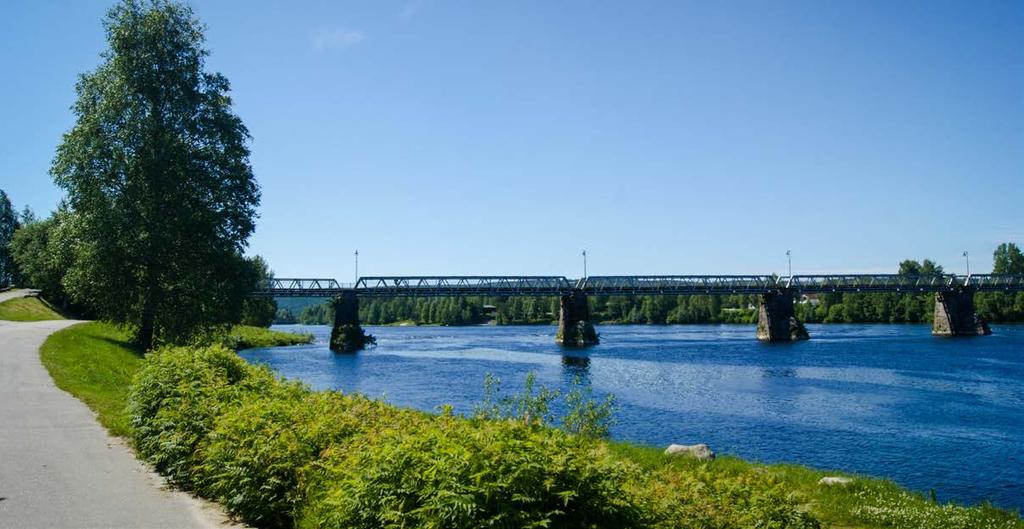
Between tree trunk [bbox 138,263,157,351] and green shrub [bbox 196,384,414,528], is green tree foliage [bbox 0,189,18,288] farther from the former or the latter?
green shrub [bbox 196,384,414,528]

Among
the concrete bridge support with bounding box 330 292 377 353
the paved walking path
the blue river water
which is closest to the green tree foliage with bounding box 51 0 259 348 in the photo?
the blue river water

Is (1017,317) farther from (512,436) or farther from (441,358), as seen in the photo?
(512,436)

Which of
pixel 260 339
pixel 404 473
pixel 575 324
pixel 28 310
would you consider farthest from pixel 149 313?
pixel 575 324

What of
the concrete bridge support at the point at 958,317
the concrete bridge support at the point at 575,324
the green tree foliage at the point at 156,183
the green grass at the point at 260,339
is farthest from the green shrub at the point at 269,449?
the concrete bridge support at the point at 958,317

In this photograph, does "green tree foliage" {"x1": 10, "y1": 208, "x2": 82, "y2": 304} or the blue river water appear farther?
"green tree foliage" {"x1": 10, "y1": 208, "x2": 82, "y2": 304}

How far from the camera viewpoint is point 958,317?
401 ft

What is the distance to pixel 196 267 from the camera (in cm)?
3681

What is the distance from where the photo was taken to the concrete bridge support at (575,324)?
348ft

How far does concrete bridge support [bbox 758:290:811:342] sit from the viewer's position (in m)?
112

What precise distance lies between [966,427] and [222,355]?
104 feet

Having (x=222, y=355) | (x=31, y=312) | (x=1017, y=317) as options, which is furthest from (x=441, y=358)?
(x=1017, y=317)

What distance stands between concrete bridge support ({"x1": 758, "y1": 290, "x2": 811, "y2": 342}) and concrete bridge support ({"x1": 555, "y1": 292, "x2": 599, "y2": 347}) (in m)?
29.0

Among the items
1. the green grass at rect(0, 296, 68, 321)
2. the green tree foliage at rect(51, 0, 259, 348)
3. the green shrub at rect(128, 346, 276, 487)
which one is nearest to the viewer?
the green shrub at rect(128, 346, 276, 487)

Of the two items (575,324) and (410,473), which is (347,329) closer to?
(575,324)
